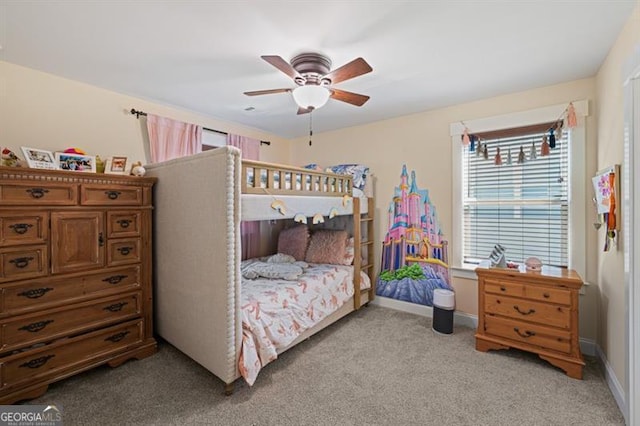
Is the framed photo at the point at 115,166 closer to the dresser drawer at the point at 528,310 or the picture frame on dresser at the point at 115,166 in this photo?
the picture frame on dresser at the point at 115,166

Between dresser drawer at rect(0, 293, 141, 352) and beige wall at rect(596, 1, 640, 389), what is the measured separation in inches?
139

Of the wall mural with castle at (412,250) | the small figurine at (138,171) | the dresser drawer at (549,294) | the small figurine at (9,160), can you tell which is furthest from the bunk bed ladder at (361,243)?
the small figurine at (9,160)

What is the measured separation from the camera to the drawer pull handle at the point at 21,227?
183cm

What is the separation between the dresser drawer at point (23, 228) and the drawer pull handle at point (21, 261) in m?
0.11

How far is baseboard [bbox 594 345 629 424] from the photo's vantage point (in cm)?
172

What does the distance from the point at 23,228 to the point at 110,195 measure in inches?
21.2

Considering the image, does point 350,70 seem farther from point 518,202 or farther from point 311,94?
point 518,202

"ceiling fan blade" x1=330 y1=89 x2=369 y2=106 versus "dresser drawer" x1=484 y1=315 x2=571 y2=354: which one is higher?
"ceiling fan blade" x1=330 y1=89 x2=369 y2=106

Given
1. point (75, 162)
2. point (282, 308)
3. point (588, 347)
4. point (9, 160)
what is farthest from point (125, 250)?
point (588, 347)

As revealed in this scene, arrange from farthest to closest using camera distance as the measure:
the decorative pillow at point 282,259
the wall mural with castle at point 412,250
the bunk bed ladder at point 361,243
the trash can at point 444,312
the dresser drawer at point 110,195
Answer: the decorative pillow at point 282,259 → the bunk bed ladder at point 361,243 → the wall mural with castle at point 412,250 → the trash can at point 444,312 → the dresser drawer at point 110,195

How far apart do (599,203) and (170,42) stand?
10.8ft

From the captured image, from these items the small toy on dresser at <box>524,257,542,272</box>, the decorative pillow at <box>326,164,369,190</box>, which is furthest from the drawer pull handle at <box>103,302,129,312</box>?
the small toy on dresser at <box>524,257,542,272</box>

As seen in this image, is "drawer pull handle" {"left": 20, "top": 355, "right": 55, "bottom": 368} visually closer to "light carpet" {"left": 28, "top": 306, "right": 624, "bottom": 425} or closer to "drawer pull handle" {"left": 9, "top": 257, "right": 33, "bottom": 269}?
"light carpet" {"left": 28, "top": 306, "right": 624, "bottom": 425}

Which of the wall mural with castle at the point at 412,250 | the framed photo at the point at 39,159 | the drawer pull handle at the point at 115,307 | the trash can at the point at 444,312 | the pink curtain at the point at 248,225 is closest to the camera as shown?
the framed photo at the point at 39,159
